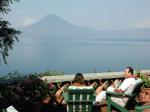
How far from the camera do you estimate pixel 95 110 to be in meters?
11.6

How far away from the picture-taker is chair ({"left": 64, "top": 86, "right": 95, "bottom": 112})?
32.0 feet

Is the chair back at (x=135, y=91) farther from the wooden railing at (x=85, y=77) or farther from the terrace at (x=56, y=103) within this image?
the wooden railing at (x=85, y=77)

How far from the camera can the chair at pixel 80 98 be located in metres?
9.74

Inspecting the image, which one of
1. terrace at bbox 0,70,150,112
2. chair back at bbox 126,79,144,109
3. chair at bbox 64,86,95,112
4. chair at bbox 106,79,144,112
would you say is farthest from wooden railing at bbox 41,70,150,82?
chair back at bbox 126,79,144,109

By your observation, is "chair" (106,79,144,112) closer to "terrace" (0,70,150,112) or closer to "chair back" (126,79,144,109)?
"chair back" (126,79,144,109)

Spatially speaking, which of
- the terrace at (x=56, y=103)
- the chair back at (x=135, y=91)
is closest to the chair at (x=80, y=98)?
the chair back at (x=135, y=91)

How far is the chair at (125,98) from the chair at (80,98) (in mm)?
811

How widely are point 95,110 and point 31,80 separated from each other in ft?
5.75

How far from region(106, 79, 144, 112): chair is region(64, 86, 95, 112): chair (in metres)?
0.81

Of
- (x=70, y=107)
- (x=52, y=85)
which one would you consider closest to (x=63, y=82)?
(x=52, y=85)

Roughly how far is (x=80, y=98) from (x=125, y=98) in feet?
4.02

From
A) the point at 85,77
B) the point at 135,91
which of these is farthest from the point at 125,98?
the point at 85,77

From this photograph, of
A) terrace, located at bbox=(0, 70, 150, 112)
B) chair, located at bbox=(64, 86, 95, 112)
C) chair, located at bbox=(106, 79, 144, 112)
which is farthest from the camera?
terrace, located at bbox=(0, 70, 150, 112)

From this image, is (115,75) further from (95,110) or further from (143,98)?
(95,110)
